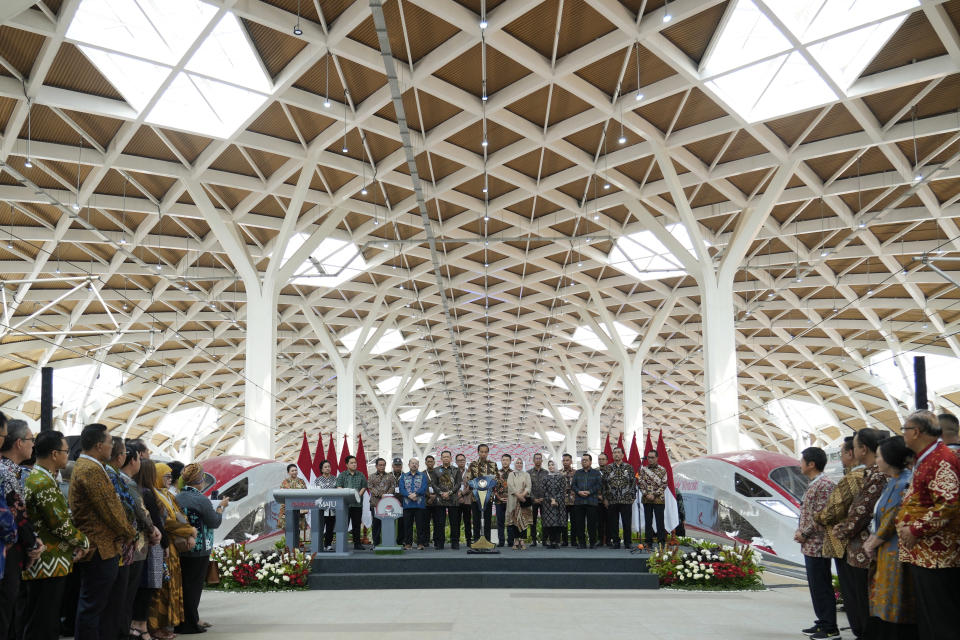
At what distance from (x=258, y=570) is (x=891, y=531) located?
348 inches

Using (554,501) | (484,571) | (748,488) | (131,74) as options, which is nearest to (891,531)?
(484,571)

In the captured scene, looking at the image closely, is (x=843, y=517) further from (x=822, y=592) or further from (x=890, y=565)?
(x=890, y=565)

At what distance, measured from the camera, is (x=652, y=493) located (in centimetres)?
1377

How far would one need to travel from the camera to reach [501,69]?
1697cm

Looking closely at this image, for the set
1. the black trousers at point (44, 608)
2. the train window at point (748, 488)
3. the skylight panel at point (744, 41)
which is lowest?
the black trousers at point (44, 608)

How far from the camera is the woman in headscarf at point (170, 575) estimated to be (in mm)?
7328

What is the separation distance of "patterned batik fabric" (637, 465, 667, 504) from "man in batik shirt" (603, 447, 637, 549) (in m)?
0.38

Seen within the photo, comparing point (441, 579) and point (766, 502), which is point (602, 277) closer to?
point (766, 502)

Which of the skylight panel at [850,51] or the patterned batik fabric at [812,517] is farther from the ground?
the skylight panel at [850,51]

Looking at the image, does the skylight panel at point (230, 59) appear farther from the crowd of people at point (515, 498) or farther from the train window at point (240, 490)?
the train window at point (240, 490)

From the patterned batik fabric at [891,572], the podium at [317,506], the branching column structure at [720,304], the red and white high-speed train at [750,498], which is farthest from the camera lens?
the branching column structure at [720,304]

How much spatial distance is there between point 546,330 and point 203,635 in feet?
112

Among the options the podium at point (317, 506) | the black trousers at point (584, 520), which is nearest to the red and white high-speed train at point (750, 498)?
the black trousers at point (584, 520)

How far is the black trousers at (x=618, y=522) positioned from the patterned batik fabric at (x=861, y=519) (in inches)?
291
